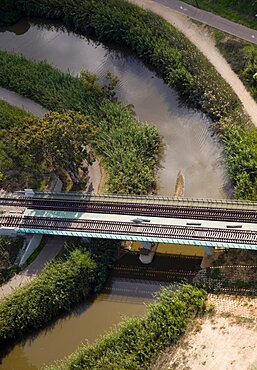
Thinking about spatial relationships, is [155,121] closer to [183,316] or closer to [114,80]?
[114,80]

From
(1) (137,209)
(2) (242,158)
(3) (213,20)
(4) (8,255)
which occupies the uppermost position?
(3) (213,20)

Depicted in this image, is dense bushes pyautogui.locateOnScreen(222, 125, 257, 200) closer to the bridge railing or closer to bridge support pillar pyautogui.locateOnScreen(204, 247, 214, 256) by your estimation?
the bridge railing

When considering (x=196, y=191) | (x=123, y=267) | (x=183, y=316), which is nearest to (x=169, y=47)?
(x=196, y=191)

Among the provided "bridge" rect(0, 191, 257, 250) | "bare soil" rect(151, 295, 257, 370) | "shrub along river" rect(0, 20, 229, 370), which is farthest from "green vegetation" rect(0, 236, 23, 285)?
"bare soil" rect(151, 295, 257, 370)

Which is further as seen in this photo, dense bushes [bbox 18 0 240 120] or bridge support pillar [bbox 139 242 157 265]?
dense bushes [bbox 18 0 240 120]

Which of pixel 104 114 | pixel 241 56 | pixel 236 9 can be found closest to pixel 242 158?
pixel 241 56

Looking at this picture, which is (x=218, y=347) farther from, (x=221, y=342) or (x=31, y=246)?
(x=31, y=246)
